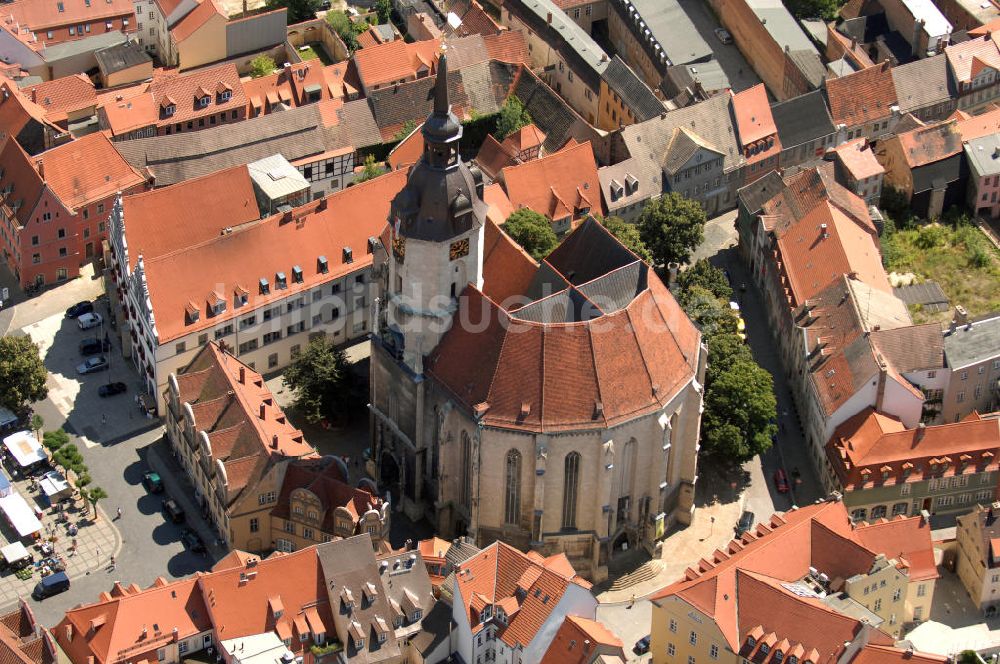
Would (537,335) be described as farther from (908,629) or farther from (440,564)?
(908,629)

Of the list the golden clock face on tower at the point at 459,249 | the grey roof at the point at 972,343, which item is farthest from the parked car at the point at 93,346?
the grey roof at the point at 972,343

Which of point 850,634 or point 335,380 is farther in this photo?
point 335,380

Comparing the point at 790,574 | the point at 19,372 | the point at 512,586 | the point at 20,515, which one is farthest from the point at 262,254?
the point at 790,574

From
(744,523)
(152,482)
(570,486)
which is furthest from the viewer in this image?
(152,482)

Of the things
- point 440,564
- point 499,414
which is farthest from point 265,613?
point 499,414

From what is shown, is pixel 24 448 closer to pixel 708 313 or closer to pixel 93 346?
pixel 93 346

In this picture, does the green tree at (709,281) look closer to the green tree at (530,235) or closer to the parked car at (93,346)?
the green tree at (530,235)

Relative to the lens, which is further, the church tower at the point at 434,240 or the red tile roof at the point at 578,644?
the church tower at the point at 434,240
